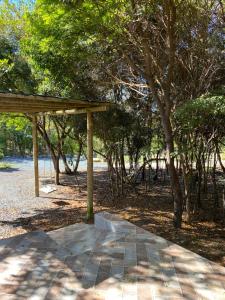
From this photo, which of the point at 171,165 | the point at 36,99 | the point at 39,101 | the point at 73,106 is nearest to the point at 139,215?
the point at 171,165

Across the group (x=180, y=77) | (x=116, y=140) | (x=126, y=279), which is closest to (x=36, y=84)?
(x=116, y=140)

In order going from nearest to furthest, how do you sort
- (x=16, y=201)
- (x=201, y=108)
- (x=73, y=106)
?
(x=201, y=108), (x=73, y=106), (x=16, y=201)

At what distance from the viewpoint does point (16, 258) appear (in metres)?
3.46

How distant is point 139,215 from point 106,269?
2.66 meters

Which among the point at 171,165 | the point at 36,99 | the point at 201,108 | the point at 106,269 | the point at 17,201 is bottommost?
the point at 106,269

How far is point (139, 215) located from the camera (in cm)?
569

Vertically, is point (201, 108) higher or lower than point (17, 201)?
higher

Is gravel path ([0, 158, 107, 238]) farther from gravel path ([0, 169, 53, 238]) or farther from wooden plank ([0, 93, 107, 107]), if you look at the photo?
wooden plank ([0, 93, 107, 107])

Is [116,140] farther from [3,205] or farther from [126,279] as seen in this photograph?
[126,279]

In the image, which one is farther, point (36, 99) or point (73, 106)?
point (73, 106)

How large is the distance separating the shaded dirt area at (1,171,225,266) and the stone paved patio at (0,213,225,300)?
2.08 ft

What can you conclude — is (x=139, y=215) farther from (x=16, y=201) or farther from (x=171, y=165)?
(x=16, y=201)

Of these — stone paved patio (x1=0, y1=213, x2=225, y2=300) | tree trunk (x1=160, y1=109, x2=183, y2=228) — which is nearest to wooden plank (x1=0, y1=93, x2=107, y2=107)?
tree trunk (x1=160, y1=109, x2=183, y2=228)

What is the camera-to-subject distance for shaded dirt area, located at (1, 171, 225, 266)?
4168 millimetres
